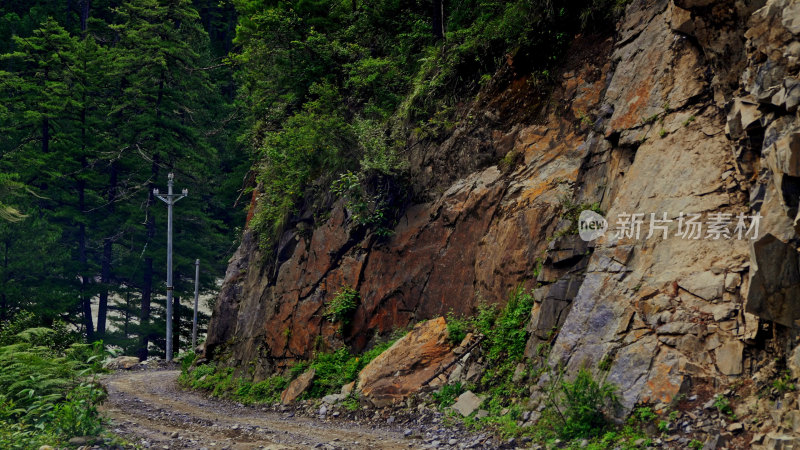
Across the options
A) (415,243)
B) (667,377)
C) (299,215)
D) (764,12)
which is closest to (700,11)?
(764,12)

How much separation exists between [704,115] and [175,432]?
10042mm

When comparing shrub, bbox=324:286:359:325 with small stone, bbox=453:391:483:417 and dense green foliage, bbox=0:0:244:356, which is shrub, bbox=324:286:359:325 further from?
dense green foliage, bbox=0:0:244:356

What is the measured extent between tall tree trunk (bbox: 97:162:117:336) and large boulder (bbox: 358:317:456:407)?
30262mm

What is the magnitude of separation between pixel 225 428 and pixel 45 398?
3318mm

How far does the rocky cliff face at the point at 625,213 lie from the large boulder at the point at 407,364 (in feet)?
2.58

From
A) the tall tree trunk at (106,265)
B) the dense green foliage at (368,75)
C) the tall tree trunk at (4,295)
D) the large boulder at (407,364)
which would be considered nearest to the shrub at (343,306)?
the dense green foliage at (368,75)

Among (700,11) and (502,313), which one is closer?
(700,11)

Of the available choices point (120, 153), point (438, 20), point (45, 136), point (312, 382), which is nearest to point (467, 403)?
point (312, 382)

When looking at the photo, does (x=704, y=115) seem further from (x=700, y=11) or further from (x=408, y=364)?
(x=408, y=364)

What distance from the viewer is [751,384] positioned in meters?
7.36

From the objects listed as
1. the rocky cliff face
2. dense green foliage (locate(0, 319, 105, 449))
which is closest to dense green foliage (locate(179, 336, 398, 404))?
the rocky cliff face

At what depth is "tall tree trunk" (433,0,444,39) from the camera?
18.3 meters

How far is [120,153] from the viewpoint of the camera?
38750 mm

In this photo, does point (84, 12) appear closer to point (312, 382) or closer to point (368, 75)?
point (368, 75)
